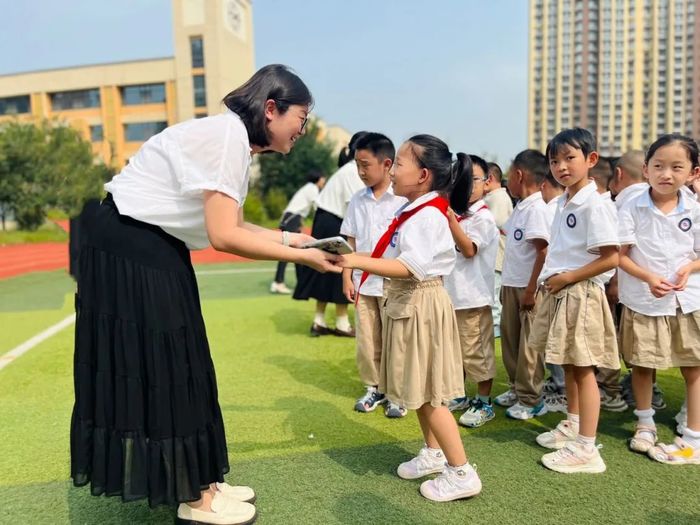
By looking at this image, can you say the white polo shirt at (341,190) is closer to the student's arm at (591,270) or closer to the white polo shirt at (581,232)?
the white polo shirt at (581,232)

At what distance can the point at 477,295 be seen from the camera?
→ 335cm

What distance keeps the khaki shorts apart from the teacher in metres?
1.50

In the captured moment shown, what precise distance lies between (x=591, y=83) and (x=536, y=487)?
8035cm

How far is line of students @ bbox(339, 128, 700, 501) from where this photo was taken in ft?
8.02

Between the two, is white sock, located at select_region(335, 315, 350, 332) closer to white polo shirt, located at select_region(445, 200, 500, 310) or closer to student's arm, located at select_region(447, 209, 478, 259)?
white polo shirt, located at select_region(445, 200, 500, 310)

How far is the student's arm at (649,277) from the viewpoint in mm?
2789

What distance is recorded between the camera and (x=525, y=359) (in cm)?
340

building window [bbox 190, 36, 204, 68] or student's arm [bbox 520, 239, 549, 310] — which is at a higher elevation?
building window [bbox 190, 36, 204, 68]

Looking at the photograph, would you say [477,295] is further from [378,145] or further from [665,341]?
[378,145]

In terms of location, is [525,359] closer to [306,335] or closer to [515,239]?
[515,239]

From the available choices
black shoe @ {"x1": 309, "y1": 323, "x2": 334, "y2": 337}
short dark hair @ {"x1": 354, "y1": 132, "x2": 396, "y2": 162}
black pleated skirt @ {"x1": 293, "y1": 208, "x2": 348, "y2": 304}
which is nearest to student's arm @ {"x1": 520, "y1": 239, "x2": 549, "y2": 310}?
short dark hair @ {"x1": 354, "y1": 132, "x2": 396, "y2": 162}

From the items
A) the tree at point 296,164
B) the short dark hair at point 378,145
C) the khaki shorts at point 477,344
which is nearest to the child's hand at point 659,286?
the khaki shorts at point 477,344

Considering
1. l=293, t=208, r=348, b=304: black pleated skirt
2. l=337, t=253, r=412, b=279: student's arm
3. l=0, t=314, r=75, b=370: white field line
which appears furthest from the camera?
l=293, t=208, r=348, b=304: black pleated skirt

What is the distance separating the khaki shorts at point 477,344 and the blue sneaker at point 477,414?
152 millimetres
